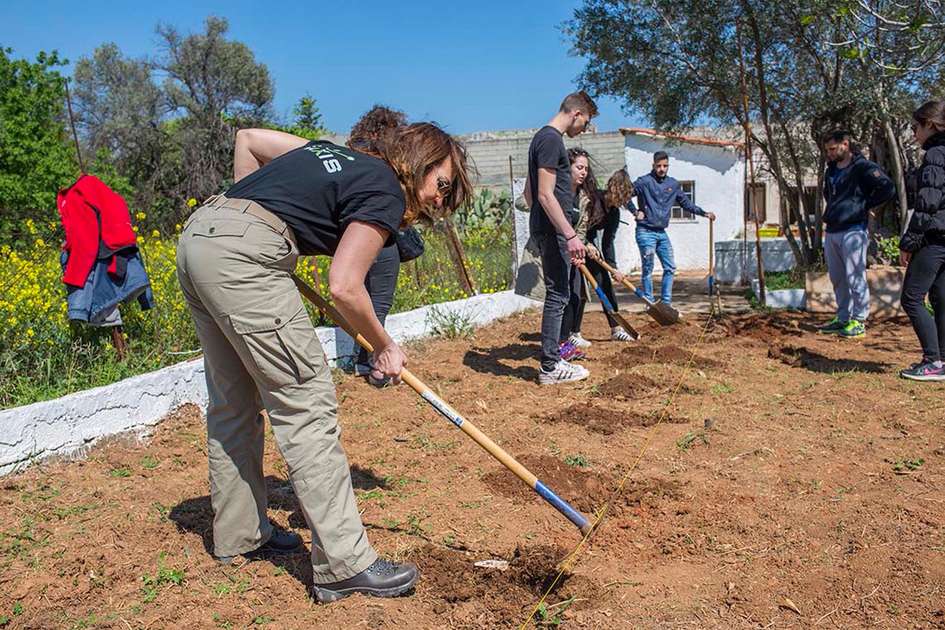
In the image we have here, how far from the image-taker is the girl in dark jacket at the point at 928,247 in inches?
215

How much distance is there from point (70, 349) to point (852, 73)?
357 inches

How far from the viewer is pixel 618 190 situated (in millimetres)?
7824

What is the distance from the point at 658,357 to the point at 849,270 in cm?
224

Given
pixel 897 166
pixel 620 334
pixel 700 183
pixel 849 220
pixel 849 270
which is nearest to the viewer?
pixel 849 220

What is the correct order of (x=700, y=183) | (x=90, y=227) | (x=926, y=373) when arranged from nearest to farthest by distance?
(x=90, y=227), (x=926, y=373), (x=700, y=183)

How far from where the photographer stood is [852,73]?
32.0 ft

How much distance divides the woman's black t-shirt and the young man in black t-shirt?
2.96 m

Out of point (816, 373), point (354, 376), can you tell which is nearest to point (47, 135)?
point (354, 376)

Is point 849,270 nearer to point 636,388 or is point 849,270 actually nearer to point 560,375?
point 636,388

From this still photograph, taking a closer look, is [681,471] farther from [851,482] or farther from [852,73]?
[852,73]

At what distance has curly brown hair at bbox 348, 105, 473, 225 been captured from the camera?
2.81 meters

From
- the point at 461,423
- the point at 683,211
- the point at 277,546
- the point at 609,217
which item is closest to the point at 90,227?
the point at 277,546

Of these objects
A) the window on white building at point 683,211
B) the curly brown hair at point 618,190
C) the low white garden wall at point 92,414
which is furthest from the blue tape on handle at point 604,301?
the window on white building at point 683,211

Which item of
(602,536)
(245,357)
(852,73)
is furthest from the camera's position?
(852,73)
